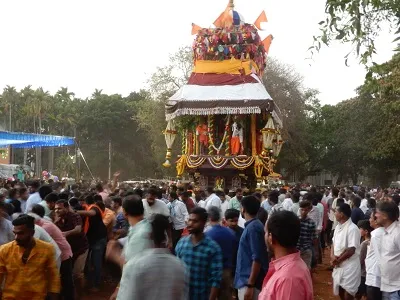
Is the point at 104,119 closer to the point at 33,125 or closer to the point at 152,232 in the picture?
the point at 33,125

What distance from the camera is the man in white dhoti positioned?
7.15 metres

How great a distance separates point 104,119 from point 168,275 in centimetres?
5626

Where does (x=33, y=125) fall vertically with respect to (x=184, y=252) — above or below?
above

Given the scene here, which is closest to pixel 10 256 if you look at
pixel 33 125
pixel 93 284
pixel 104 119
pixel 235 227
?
pixel 235 227

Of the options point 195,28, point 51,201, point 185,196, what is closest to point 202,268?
point 51,201

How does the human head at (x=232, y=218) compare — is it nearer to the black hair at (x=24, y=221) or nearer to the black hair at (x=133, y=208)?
the black hair at (x=133, y=208)

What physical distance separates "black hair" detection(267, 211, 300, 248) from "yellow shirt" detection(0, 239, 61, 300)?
2.56m

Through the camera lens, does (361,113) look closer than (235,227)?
No

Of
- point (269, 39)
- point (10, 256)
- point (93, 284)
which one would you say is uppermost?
point (269, 39)

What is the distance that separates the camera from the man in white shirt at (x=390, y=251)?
6.20 metres

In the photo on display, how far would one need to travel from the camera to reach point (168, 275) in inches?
151

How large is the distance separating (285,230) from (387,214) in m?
3.00

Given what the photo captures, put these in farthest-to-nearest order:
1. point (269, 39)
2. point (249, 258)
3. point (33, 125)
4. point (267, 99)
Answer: point (33, 125) → point (269, 39) → point (267, 99) → point (249, 258)

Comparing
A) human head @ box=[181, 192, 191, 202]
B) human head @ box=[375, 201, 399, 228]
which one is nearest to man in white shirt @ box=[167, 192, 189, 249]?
human head @ box=[181, 192, 191, 202]
